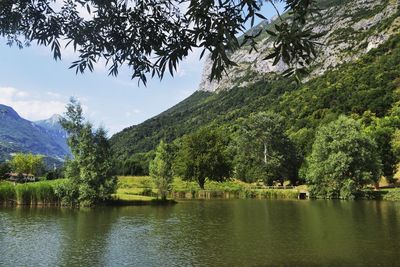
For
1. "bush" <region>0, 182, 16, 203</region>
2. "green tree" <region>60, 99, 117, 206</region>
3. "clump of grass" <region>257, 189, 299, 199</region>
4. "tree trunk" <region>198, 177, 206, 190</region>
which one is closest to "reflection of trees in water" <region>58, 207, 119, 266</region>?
"green tree" <region>60, 99, 117, 206</region>

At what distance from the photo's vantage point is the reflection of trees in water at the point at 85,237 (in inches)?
812

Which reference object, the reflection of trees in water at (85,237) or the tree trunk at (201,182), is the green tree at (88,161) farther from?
the tree trunk at (201,182)

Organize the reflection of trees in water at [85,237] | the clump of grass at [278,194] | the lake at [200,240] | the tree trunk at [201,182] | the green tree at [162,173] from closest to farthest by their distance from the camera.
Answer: the lake at [200,240] → the reflection of trees in water at [85,237] → the green tree at [162,173] → the clump of grass at [278,194] → the tree trunk at [201,182]

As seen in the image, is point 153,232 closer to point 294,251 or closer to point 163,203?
point 294,251

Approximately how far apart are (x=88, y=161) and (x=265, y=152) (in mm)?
47913

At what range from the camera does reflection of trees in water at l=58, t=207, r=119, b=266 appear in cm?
2062

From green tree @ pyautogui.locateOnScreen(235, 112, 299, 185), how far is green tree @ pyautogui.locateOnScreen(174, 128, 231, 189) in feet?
24.4

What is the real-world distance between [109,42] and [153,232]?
993 inches

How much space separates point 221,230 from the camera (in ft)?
100

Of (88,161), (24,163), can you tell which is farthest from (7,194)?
(24,163)

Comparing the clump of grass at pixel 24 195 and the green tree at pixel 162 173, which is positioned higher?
A: the green tree at pixel 162 173

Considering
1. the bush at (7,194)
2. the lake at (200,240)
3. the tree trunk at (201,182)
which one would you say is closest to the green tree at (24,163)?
the tree trunk at (201,182)

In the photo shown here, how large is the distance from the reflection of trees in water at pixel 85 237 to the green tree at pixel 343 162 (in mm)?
35652

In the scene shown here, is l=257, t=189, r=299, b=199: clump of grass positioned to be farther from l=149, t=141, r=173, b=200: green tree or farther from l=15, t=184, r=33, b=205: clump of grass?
l=15, t=184, r=33, b=205: clump of grass
